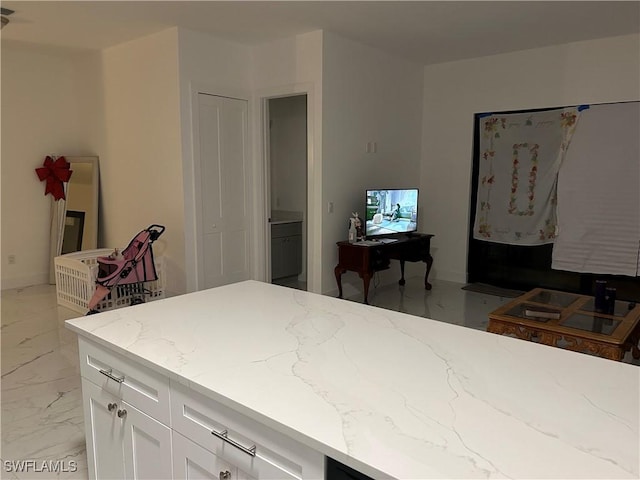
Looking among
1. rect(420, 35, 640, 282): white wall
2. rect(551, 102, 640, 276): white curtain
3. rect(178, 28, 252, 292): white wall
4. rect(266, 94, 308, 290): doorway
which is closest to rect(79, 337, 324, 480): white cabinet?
rect(178, 28, 252, 292): white wall

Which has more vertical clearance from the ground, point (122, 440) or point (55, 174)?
point (55, 174)

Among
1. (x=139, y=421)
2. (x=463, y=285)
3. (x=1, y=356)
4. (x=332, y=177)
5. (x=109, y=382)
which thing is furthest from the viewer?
(x=463, y=285)

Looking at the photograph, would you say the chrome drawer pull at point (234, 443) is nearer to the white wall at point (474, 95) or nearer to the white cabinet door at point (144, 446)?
the white cabinet door at point (144, 446)

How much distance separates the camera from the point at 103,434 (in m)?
1.81

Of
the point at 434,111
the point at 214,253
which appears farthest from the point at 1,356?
the point at 434,111

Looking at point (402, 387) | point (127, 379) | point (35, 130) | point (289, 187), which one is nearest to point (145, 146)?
point (35, 130)

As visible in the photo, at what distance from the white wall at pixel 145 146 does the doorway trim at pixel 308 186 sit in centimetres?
95

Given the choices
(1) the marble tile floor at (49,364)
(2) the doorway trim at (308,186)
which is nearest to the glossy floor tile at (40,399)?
(1) the marble tile floor at (49,364)

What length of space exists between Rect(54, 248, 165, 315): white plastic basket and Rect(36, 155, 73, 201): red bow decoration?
4.32 ft

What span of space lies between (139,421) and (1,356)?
9.13 feet

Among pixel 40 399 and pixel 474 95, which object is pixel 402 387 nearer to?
pixel 40 399

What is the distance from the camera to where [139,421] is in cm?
161

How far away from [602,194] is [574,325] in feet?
8.24

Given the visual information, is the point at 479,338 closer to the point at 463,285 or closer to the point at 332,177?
the point at 332,177
